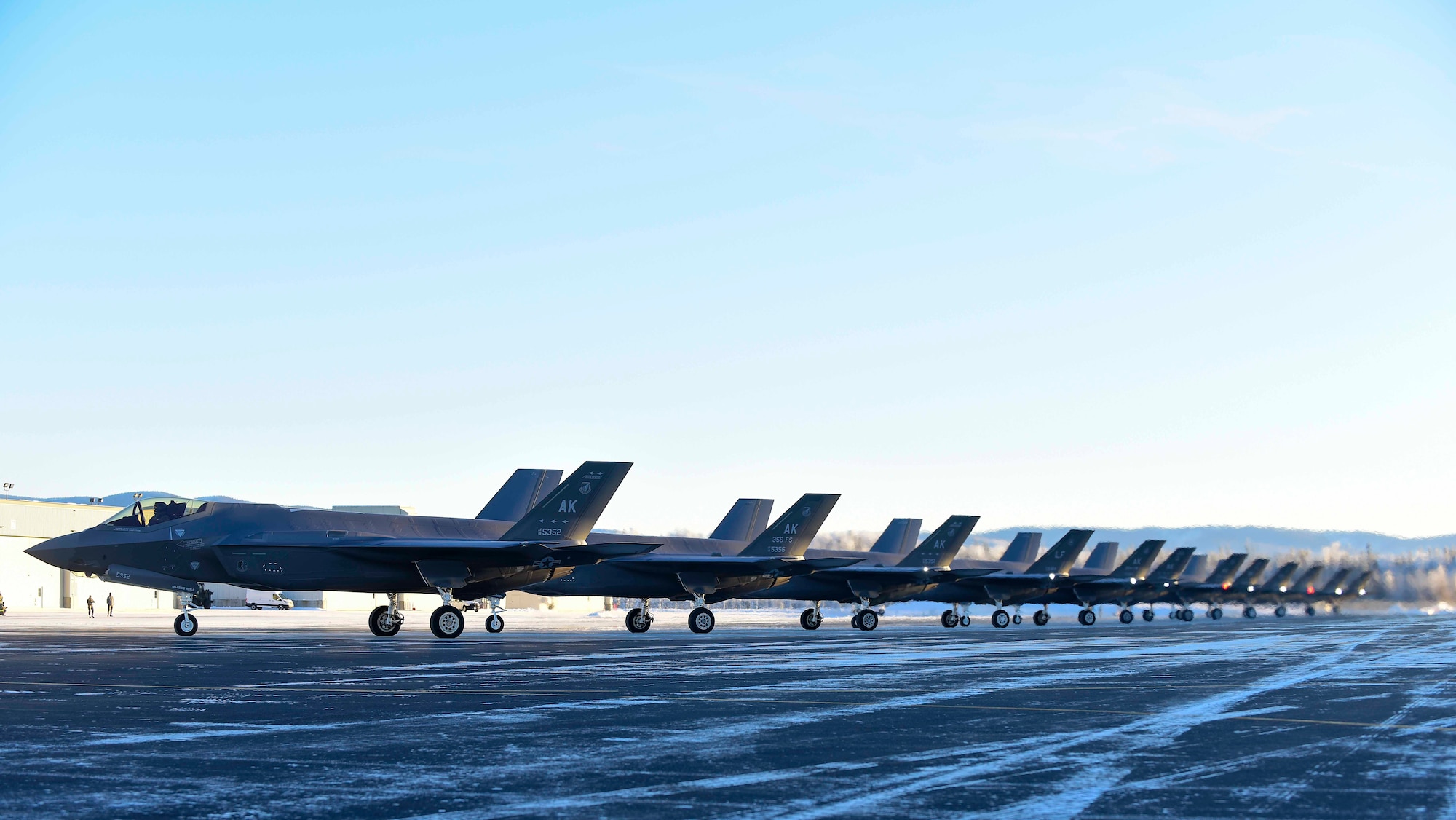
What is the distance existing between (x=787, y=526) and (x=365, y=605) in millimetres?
60498

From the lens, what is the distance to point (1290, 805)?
7.93 m

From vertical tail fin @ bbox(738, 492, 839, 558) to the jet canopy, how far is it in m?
19.1

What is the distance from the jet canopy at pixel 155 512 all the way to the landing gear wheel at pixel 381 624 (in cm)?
530

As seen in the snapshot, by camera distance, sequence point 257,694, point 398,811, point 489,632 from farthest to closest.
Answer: point 489,632 < point 257,694 < point 398,811

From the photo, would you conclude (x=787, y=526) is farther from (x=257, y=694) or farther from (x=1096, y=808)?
(x=1096, y=808)

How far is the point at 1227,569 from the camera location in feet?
278

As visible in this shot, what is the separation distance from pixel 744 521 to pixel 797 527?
7.09 m

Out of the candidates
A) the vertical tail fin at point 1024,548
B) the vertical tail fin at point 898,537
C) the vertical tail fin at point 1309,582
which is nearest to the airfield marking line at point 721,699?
the vertical tail fin at point 898,537

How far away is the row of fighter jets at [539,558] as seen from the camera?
31609 millimetres

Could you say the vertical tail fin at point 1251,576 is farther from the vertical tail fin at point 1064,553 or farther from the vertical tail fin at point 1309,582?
the vertical tail fin at point 1064,553

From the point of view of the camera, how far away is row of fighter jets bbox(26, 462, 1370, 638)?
1244 inches

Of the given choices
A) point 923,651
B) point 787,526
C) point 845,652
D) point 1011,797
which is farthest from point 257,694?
point 787,526

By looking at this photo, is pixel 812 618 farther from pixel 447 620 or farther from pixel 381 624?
pixel 381 624

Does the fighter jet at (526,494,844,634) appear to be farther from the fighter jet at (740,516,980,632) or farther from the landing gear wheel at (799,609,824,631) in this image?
the landing gear wheel at (799,609,824,631)
